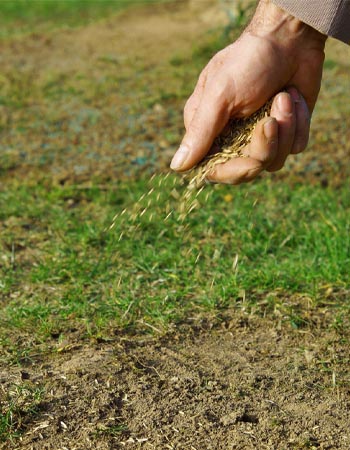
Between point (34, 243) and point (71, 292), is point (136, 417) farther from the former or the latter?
point (34, 243)

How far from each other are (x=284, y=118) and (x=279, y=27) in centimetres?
39

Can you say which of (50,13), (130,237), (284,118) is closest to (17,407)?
(284,118)

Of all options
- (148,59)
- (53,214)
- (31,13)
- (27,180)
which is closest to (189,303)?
(53,214)

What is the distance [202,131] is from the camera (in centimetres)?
340

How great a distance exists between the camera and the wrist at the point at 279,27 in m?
3.39

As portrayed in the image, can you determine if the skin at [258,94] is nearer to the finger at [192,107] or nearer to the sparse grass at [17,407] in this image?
the finger at [192,107]

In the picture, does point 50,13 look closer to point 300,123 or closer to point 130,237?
point 130,237

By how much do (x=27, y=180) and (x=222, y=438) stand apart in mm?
3053

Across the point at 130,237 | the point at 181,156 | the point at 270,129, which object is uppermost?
the point at 270,129

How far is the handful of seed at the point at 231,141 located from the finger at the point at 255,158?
0.04 metres

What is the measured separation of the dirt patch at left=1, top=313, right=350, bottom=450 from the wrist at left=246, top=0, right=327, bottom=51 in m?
1.39

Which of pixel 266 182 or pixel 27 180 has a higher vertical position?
pixel 266 182

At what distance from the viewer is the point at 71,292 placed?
4.22 metres

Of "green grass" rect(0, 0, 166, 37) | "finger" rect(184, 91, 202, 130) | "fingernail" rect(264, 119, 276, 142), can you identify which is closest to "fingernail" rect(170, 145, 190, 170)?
"finger" rect(184, 91, 202, 130)
